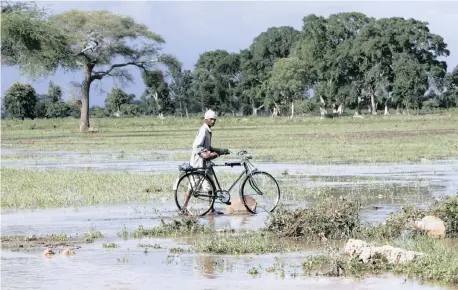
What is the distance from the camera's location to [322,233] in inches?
477

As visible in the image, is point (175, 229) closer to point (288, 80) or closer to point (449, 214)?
point (449, 214)

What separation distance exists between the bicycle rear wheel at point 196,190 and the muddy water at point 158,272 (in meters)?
3.51

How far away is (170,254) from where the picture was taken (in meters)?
11.1

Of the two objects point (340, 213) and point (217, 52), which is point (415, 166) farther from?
point (217, 52)

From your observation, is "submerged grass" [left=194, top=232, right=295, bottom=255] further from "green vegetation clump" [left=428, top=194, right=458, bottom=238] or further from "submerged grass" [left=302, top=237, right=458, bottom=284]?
"green vegetation clump" [left=428, top=194, right=458, bottom=238]

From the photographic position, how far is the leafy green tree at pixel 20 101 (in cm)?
10594

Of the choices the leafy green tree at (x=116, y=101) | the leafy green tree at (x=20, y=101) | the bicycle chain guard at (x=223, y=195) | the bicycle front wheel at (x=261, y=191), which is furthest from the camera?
the leafy green tree at (x=116, y=101)

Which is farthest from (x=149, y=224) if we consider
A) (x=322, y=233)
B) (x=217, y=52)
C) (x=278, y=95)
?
(x=217, y=52)

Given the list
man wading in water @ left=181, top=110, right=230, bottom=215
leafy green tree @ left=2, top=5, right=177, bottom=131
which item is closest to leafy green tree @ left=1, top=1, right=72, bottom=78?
leafy green tree @ left=2, top=5, right=177, bottom=131

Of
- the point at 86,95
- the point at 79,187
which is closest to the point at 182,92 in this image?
the point at 86,95

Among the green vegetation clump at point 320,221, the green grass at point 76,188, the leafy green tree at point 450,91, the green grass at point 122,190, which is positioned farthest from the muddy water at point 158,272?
the leafy green tree at point 450,91

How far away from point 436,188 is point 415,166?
661cm

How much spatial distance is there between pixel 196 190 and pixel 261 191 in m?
1.09

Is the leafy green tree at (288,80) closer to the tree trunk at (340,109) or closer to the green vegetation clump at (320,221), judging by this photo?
the tree trunk at (340,109)
